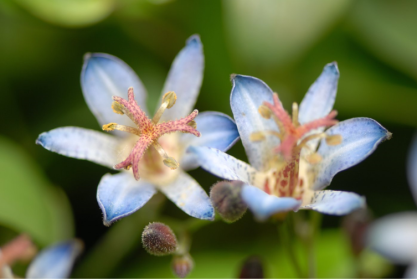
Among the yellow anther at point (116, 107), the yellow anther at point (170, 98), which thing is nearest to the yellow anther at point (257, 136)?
the yellow anther at point (170, 98)

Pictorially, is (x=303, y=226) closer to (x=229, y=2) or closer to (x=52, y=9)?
(x=229, y=2)

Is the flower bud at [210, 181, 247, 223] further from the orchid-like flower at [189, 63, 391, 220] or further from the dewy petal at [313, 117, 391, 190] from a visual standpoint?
the dewy petal at [313, 117, 391, 190]

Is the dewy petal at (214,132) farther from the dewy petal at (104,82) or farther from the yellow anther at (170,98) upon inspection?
the dewy petal at (104,82)

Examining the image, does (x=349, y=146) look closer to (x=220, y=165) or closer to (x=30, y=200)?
(x=220, y=165)

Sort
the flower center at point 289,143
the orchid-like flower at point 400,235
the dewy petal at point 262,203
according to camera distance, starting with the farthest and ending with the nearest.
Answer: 1. the orchid-like flower at point 400,235
2. the flower center at point 289,143
3. the dewy petal at point 262,203

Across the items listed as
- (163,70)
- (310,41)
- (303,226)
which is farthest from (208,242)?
(310,41)

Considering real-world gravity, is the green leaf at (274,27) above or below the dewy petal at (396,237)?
above

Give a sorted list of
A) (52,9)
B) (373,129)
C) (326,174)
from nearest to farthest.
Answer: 1. (373,129)
2. (326,174)
3. (52,9)
